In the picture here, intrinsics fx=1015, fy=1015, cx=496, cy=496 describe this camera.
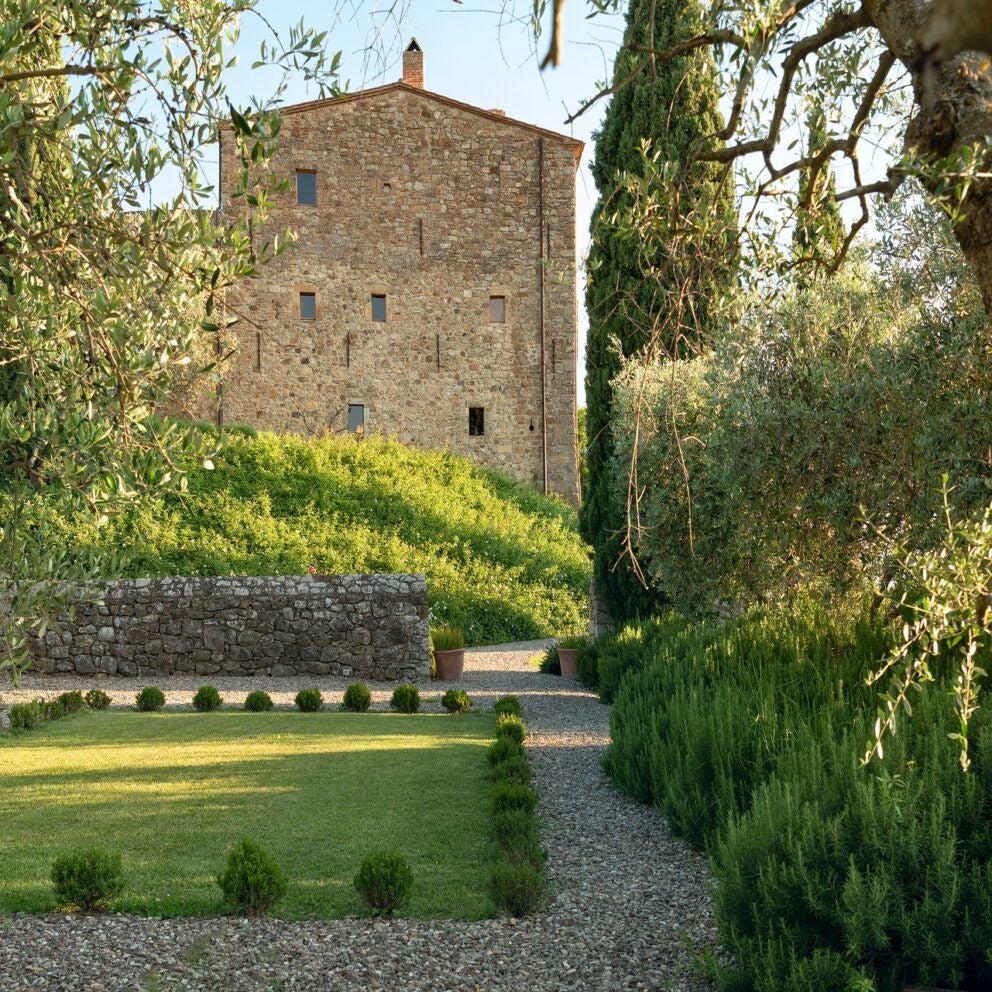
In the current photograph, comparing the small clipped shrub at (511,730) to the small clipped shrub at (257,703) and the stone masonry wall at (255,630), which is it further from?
the stone masonry wall at (255,630)

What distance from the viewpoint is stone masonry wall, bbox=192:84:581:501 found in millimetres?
27656

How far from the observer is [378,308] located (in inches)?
1110

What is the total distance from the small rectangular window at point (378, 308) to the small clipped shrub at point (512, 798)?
22.2 meters

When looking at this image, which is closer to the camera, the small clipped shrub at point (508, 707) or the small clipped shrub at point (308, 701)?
the small clipped shrub at point (508, 707)

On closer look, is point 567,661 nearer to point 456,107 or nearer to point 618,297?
point 618,297

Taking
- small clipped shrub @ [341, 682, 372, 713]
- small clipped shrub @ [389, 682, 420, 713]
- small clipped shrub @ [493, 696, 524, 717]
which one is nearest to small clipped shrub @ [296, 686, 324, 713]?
small clipped shrub @ [341, 682, 372, 713]

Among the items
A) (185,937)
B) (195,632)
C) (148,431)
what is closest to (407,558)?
(195,632)

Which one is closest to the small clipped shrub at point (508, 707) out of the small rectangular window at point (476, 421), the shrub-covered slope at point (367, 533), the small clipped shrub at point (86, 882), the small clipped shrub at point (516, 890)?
the small clipped shrub at point (516, 890)

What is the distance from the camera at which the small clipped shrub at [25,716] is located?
1113cm

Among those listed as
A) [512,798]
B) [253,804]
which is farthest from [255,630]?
[512,798]

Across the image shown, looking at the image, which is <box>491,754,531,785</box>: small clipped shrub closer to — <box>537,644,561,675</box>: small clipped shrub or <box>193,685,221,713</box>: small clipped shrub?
<box>193,685,221,713</box>: small clipped shrub

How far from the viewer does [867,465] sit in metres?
6.72

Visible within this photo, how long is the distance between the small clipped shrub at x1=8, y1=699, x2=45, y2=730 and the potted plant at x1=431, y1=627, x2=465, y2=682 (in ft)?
19.2

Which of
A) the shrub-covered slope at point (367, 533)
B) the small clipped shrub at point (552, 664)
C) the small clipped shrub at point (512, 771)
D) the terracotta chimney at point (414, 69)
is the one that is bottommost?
the small clipped shrub at point (552, 664)
